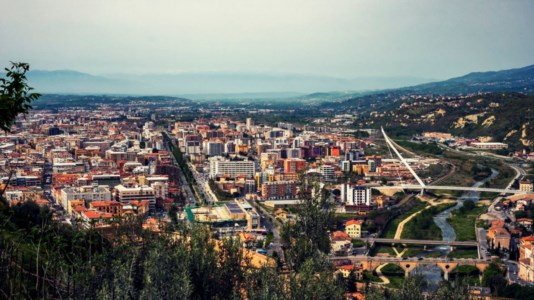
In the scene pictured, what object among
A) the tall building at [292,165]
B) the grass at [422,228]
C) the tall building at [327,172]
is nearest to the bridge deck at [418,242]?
the grass at [422,228]

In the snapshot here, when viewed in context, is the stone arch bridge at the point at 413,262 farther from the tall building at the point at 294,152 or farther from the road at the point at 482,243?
the tall building at the point at 294,152

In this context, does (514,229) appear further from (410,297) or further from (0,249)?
(0,249)

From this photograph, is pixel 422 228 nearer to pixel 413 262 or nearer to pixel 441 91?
pixel 413 262

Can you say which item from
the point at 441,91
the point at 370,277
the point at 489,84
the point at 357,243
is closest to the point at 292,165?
the point at 357,243

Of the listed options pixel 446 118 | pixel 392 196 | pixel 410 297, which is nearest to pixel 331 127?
pixel 446 118

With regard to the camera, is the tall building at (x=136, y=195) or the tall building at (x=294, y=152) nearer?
the tall building at (x=136, y=195)

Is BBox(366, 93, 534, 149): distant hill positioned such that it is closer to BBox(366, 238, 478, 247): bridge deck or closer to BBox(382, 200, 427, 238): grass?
BBox(382, 200, 427, 238): grass

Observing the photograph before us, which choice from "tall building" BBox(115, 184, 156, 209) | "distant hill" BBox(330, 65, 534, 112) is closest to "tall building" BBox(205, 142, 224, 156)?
"tall building" BBox(115, 184, 156, 209)
